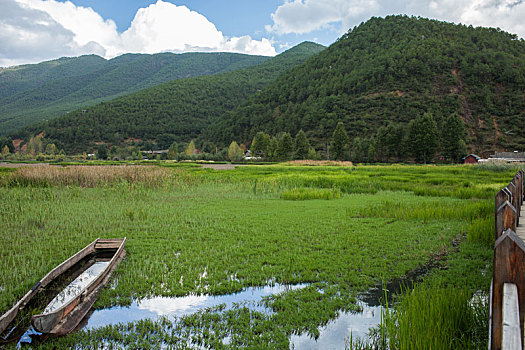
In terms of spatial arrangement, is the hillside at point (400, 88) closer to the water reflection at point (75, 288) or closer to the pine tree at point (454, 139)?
the pine tree at point (454, 139)

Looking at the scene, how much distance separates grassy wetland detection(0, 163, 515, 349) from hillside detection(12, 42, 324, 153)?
102 m

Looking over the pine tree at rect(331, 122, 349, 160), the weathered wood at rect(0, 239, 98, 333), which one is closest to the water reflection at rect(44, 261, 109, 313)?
the weathered wood at rect(0, 239, 98, 333)

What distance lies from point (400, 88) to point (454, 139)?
30.9 meters

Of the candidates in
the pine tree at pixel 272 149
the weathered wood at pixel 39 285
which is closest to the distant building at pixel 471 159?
the pine tree at pixel 272 149

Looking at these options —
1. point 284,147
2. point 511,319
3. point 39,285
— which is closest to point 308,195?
point 39,285

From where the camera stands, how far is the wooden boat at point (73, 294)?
14.1 feet

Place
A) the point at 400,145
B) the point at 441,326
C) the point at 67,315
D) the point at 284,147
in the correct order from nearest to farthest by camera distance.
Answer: the point at 441,326, the point at 67,315, the point at 400,145, the point at 284,147

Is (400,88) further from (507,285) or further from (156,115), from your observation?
(507,285)

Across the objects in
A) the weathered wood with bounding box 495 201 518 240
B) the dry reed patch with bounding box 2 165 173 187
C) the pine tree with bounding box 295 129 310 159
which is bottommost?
the dry reed patch with bounding box 2 165 173 187

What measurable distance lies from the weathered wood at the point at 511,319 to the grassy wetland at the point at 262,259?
156 cm

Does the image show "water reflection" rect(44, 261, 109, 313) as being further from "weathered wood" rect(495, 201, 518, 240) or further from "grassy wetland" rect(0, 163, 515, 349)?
"weathered wood" rect(495, 201, 518, 240)

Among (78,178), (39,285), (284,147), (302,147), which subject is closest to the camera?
(39,285)

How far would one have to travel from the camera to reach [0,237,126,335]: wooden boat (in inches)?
169

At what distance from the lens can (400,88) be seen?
3425 inches
